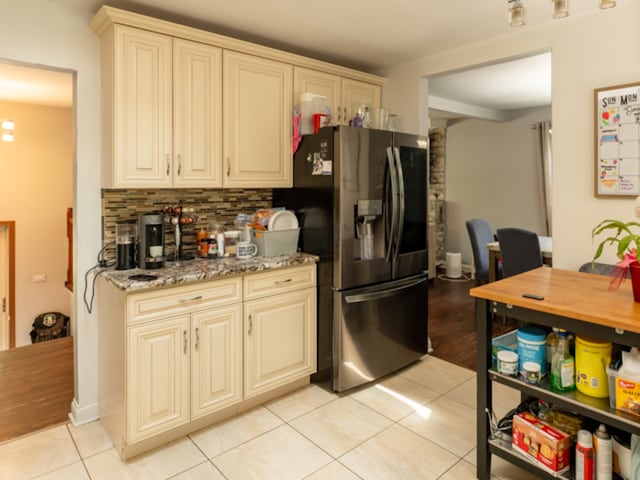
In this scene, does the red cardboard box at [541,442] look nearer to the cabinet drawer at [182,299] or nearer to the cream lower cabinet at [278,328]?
the cream lower cabinet at [278,328]

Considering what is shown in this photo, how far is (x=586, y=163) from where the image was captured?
2562 millimetres

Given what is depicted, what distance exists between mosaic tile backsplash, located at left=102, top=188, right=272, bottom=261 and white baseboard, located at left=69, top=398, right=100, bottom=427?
0.91 meters

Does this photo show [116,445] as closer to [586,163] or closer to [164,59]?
[164,59]

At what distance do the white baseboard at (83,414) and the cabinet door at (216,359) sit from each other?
71cm

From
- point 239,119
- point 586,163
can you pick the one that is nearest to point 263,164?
point 239,119

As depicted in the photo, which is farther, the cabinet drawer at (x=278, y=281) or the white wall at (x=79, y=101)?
the cabinet drawer at (x=278, y=281)

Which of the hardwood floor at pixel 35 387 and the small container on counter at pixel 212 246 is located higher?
the small container on counter at pixel 212 246

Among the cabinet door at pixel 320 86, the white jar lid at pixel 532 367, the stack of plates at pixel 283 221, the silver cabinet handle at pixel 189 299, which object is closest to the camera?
the white jar lid at pixel 532 367

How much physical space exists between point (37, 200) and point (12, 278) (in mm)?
1117

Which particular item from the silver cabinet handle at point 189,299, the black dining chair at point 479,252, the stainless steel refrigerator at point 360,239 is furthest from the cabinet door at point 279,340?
the black dining chair at point 479,252

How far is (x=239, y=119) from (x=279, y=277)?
108 centimetres

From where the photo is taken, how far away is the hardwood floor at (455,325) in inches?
138

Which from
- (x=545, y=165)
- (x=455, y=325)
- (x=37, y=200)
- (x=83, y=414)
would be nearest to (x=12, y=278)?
(x=37, y=200)

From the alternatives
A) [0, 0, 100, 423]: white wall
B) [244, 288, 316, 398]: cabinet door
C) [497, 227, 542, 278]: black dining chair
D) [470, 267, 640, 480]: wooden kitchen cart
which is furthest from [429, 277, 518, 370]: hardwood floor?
[0, 0, 100, 423]: white wall
